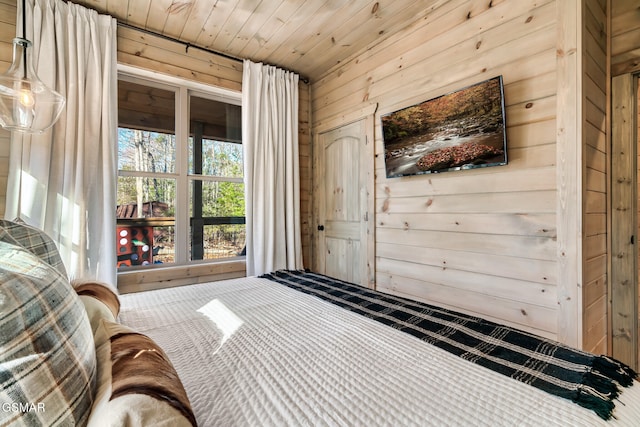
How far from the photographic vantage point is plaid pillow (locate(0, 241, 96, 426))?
439 millimetres

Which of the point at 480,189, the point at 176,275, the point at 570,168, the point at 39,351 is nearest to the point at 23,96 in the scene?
the point at 39,351

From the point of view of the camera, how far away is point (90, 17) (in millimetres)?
2303

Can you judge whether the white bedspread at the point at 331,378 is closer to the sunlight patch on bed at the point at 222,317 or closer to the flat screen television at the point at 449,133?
the sunlight patch on bed at the point at 222,317

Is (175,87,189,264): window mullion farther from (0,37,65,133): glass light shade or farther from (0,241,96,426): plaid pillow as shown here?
(0,241,96,426): plaid pillow

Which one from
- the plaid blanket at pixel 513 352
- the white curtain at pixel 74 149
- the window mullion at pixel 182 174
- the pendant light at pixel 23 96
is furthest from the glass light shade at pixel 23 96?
the plaid blanket at pixel 513 352

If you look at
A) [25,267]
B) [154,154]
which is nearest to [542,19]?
[25,267]

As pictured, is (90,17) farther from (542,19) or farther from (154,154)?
(542,19)

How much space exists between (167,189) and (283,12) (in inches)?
74.5

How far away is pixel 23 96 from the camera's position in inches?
57.5

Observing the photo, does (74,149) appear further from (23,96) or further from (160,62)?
(160,62)

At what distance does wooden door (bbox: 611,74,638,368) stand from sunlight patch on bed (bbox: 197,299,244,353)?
7.69ft

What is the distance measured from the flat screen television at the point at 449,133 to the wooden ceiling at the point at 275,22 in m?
0.78

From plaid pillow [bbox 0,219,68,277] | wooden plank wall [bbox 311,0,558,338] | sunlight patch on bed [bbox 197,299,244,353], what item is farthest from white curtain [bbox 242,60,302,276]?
plaid pillow [bbox 0,219,68,277]

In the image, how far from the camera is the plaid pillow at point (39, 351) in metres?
0.44
